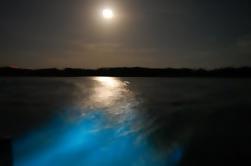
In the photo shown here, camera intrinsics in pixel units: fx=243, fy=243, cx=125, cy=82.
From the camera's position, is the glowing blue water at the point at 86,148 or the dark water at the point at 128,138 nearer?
the glowing blue water at the point at 86,148

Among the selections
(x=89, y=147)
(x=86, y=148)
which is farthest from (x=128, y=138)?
(x=86, y=148)

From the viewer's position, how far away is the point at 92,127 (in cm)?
1664

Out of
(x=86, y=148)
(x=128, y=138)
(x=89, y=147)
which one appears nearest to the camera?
(x=86, y=148)

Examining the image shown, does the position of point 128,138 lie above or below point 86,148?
below

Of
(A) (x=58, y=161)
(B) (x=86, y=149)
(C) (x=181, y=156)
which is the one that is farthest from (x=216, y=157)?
(A) (x=58, y=161)

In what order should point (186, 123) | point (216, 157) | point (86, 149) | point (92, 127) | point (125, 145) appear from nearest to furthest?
point (216, 157)
point (86, 149)
point (125, 145)
point (92, 127)
point (186, 123)

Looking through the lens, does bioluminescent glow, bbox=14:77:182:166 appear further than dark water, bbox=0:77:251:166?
No

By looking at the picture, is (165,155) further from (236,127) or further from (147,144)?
(236,127)

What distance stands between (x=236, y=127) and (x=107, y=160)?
1025 cm

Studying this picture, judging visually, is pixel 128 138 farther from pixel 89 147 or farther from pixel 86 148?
pixel 86 148

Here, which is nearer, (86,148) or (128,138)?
(86,148)

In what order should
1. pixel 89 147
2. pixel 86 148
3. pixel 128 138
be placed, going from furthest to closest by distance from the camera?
1. pixel 128 138
2. pixel 89 147
3. pixel 86 148

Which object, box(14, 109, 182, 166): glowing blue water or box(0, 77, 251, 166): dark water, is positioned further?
box(0, 77, 251, 166): dark water

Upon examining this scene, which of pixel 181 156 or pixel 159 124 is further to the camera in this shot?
pixel 159 124
